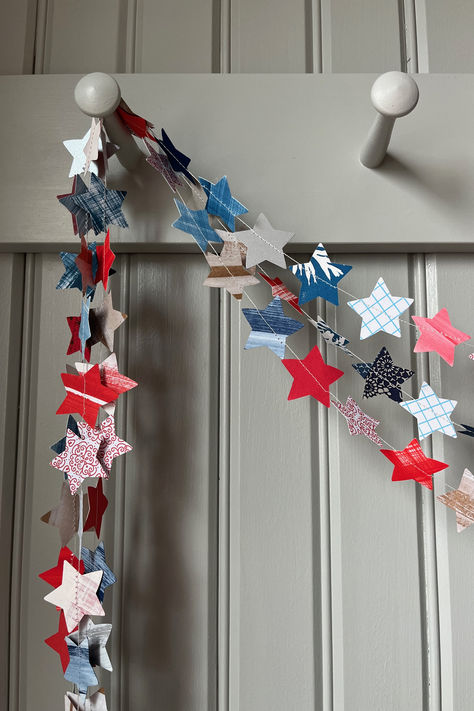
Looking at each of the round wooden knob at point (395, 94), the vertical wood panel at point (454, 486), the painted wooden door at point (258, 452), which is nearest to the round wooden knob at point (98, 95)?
the painted wooden door at point (258, 452)

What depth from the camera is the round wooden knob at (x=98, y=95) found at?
440mm

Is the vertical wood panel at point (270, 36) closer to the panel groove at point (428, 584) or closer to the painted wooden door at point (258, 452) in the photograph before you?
the painted wooden door at point (258, 452)

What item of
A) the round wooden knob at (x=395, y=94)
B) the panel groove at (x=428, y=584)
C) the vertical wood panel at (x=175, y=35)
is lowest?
the panel groove at (x=428, y=584)

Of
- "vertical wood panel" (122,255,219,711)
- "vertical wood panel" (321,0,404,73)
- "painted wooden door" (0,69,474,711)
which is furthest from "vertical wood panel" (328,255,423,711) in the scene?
"vertical wood panel" (321,0,404,73)

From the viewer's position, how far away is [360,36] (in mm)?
593

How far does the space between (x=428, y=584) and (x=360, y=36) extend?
0.55 m

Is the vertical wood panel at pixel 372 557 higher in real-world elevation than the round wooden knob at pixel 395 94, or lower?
lower

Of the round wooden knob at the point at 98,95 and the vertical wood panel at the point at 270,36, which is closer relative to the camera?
the round wooden knob at the point at 98,95

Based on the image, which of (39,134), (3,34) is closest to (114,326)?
(39,134)

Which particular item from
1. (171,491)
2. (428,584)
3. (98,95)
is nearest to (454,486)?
(428,584)

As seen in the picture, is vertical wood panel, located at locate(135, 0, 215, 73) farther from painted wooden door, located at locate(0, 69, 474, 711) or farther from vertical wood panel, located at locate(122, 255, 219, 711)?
vertical wood panel, located at locate(122, 255, 219, 711)

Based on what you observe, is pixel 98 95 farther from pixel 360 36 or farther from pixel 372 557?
pixel 372 557

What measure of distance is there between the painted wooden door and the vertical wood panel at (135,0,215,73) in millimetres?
53

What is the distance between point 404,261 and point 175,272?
A: 23 cm
